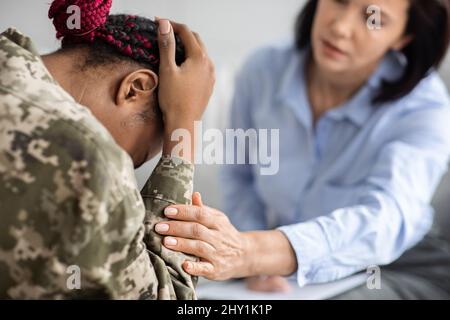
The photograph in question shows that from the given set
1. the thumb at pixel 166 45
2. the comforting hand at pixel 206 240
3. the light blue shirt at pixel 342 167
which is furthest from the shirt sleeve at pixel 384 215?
the thumb at pixel 166 45

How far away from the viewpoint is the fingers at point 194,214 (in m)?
0.75

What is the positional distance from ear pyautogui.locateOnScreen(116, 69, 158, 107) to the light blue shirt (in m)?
0.36

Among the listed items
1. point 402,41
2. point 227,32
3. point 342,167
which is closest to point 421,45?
point 402,41

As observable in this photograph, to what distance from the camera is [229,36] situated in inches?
56.1

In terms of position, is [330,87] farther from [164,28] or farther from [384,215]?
[164,28]

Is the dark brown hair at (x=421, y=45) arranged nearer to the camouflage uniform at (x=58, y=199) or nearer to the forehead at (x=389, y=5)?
the forehead at (x=389, y=5)

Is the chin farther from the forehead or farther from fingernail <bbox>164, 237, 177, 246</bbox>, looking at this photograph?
fingernail <bbox>164, 237, 177, 246</bbox>

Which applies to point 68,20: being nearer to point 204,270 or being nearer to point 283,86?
point 204,270

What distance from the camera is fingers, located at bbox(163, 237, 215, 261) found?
0.75m

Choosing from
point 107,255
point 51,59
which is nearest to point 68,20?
point 51,59

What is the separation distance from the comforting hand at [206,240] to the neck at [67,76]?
164mm
